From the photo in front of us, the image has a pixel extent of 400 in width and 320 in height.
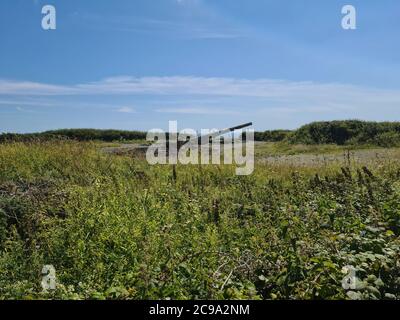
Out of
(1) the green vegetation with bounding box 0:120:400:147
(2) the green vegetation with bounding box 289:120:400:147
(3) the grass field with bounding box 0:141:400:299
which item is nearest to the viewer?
(3) the grass field with bounding box 0:141:400:299

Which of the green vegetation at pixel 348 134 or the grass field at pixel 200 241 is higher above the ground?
the green vegetation at pixel 348 134

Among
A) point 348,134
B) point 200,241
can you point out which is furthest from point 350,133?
point 200,241

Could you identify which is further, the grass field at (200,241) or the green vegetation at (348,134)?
the green vegetation at (348,134)

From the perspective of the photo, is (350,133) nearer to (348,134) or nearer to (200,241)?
(348,134)

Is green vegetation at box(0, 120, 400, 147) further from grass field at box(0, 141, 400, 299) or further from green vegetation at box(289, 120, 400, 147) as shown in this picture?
grass field at box(0, 141, 400, 299)

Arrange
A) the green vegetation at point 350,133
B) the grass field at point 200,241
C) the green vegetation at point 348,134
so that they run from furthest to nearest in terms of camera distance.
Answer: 1. the green vegetation at point 350,133
2. the green vegetation at point 348,134
3. the grass field at point 200,241

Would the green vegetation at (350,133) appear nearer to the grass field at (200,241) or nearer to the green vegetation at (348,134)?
the green vegetation at (348,134)

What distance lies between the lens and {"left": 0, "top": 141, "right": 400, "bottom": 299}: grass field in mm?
3877

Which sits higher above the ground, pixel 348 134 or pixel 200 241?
pixel 348 134

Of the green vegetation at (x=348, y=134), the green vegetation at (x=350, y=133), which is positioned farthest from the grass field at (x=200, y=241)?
the green vegetation at (x=350, y=133)

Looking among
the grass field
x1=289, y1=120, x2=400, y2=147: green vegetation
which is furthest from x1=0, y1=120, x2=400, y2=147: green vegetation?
the grass field

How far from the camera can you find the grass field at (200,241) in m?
3.88

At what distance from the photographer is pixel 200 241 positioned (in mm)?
5191
